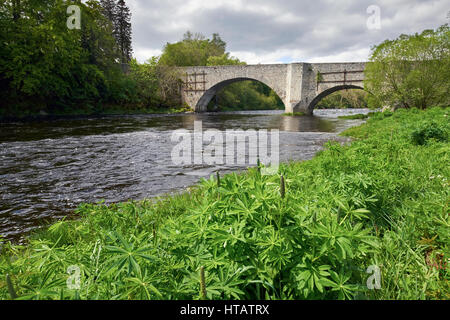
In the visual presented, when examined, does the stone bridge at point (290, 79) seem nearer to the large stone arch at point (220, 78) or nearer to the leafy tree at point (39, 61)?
the large stone arch at point (220, 78)

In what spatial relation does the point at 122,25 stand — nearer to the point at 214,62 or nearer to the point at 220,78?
the point at 214,62

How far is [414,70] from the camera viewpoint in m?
16.2

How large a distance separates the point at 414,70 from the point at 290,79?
16.4m

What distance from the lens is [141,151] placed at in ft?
30.2

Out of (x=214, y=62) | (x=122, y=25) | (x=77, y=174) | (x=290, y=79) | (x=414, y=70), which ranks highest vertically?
(x=122, y=25)

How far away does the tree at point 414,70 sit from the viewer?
1570cm

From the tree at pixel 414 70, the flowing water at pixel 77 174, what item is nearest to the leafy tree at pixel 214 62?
the tree at pixel 414 70

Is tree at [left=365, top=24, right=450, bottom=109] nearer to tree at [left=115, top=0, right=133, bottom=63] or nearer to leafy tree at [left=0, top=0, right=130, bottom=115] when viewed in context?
leafy tree at [left=0, top=0, right=130, bottom=115]

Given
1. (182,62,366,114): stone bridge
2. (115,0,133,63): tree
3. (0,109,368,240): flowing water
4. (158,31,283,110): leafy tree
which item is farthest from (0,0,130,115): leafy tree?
(115,0,133,63): tree

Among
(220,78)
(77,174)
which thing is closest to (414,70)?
(77,174)

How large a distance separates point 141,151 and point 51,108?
19830 mm

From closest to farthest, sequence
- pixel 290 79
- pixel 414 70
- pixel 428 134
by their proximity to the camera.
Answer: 1. pixel 428 134
2. pixel 414 70
3. pixel 290 79

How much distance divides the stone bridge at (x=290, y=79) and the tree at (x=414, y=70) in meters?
11.3
